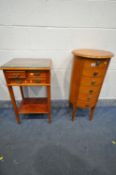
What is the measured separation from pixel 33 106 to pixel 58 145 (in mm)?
648

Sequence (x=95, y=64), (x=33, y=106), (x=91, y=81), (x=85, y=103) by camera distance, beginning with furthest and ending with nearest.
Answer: (x=33, y=106) → (x=85, y=103) → (x=91, y=81) → (x=95, y=64)

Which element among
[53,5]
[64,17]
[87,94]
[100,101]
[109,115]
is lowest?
[109,115]

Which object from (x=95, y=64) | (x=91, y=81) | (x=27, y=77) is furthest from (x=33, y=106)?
(x=95, y=64)

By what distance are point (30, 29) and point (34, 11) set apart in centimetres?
20

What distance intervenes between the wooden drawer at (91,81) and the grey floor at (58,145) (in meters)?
0.67

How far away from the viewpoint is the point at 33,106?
1.65 meters

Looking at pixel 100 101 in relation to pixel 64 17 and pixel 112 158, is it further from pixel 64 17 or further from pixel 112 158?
pixel 64 17

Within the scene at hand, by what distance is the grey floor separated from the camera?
1110 millimetres

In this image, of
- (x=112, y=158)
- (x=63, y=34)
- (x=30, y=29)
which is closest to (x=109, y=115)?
(x=112, y=158)

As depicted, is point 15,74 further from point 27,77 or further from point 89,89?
point 89,89

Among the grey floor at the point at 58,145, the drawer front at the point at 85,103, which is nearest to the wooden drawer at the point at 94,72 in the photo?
the drawer front at the point at 85,103

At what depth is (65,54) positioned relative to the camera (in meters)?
1.55

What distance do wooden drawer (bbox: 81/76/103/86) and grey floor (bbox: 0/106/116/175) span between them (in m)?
0.67

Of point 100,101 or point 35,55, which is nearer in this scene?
point 35,55
